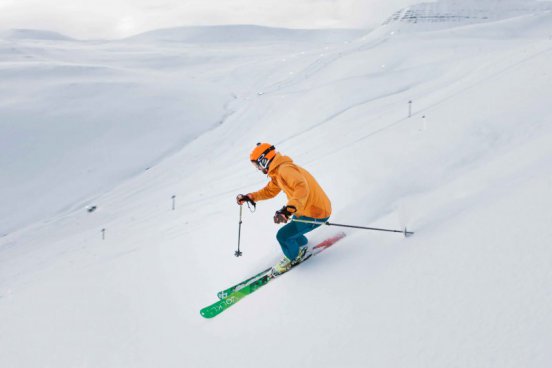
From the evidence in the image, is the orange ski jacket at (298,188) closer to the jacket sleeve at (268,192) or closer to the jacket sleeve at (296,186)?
the jacket sleeve at (296,186)

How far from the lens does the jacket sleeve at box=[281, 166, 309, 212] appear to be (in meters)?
5.18

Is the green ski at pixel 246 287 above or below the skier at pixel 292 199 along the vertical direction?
below

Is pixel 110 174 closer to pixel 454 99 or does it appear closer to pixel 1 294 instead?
pixel 1 294

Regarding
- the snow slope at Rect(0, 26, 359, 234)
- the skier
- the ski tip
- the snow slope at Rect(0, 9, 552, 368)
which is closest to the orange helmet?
the skier

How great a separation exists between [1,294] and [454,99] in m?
12.3

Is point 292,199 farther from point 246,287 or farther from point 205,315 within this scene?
point 205,315

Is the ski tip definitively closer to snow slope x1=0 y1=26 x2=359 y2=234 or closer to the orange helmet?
the orange helmet

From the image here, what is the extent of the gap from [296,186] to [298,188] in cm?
4

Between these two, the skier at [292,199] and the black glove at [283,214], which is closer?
the black glove at [283,214]

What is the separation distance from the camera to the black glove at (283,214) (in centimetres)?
505

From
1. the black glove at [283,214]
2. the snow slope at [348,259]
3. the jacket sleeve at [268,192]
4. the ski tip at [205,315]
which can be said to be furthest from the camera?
the jacket sleeve at [268,192]

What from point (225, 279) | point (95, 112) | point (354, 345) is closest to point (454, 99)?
point (225, 279)

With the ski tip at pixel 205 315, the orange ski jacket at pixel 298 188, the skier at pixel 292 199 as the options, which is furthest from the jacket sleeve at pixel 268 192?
Answer: the ski tip at pixel 205 315

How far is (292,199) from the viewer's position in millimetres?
5188
